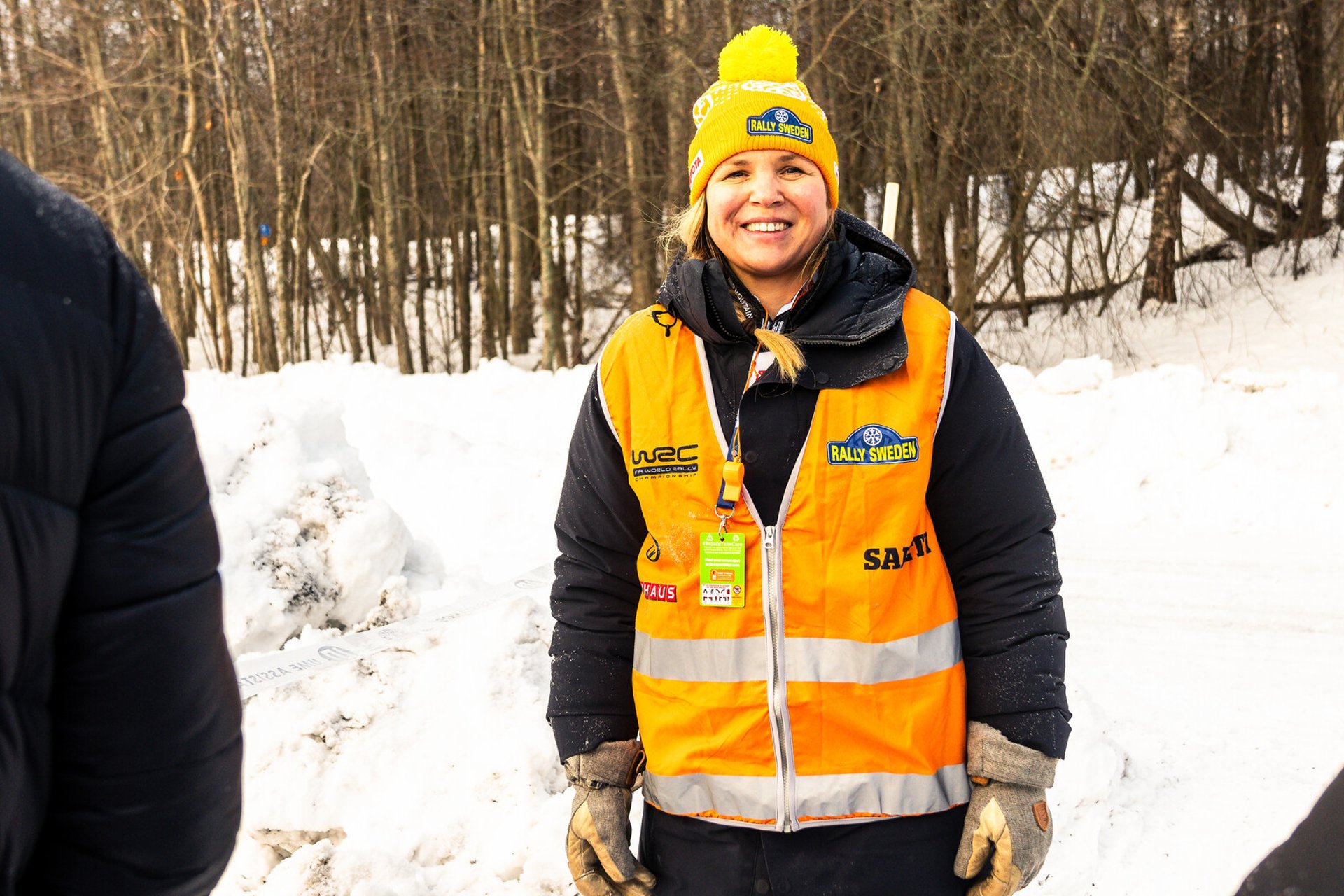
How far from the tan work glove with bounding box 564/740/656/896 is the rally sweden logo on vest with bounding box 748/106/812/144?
1182mm

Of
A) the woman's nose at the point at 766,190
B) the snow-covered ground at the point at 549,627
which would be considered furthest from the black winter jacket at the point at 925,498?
the snow-covered ground at the point at 549,627

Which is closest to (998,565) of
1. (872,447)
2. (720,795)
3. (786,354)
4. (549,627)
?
(872,447)

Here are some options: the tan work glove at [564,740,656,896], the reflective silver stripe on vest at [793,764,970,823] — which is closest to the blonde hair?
the reflective silver stripe on vest at [793,764,970,823]

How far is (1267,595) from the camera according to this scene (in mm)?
6449

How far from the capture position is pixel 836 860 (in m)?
1.85

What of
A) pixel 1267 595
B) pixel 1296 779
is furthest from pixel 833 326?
pixel 1267 595

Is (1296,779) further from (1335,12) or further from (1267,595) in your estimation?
(1335,12)

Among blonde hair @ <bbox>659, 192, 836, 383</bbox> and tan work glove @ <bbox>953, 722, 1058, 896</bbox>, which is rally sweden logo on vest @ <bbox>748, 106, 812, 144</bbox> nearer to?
blonde hair @ <bbox>659, 192, 836, 383</bbox>

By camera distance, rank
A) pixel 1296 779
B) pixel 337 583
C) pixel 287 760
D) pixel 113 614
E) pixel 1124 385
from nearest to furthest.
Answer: pixel 113 614, pixel 287 760, pixel 1296 779, pixel 337 583, pixel 1124 385

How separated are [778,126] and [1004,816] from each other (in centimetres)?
131

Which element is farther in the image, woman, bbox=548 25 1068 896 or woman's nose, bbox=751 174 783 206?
woman's nose, bbox=751 174 783 206

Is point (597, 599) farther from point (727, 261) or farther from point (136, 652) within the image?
point (136, 652)

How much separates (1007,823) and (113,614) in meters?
1.42

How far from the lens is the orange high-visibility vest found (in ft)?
6.03
